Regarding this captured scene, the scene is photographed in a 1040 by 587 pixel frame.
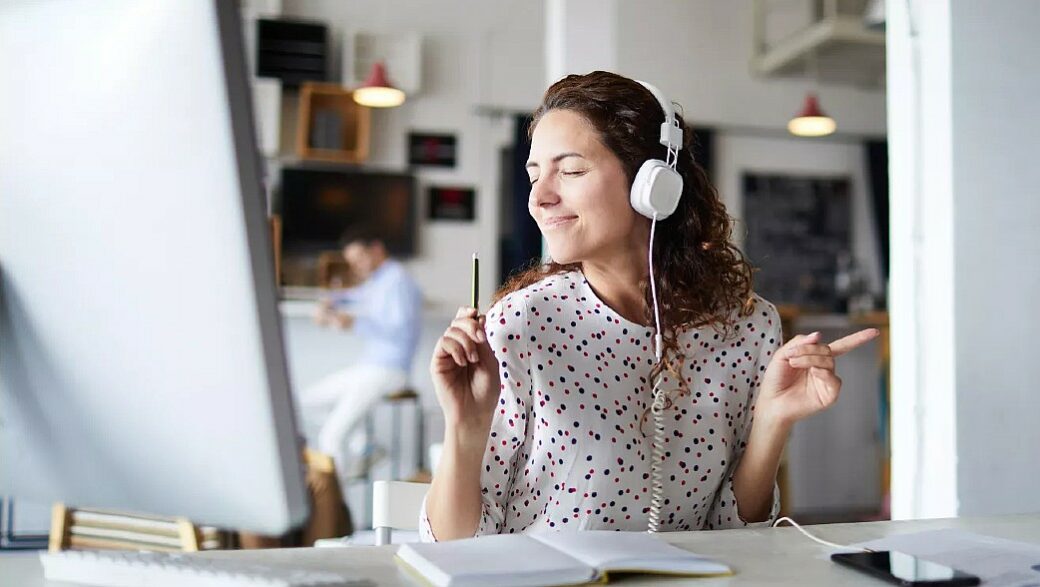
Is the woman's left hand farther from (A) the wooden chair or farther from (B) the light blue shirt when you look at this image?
(B) the light blue shirt

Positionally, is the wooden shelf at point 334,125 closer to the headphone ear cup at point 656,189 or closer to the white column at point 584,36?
the white column at point 584,36

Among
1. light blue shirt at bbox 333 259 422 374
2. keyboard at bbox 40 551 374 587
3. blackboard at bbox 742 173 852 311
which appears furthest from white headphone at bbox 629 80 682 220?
blackboard at bbox 742 173 852 311

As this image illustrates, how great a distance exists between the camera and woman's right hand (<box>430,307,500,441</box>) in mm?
1150

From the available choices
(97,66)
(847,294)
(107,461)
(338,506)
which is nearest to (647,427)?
(107,461)

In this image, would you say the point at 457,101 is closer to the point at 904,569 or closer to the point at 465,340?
the point at 465,340

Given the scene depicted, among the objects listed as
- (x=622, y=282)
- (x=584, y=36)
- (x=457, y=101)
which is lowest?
(x=622, y=282)

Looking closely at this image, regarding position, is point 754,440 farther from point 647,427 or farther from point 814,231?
point 814,231

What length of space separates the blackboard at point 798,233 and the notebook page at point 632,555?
5.71m

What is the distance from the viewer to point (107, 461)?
623mm

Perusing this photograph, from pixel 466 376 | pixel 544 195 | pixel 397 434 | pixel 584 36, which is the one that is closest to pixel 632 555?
pixel 466 376

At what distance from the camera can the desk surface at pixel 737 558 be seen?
35.5 inches

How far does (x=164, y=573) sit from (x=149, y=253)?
0.35 metres

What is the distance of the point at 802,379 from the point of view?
146 cm

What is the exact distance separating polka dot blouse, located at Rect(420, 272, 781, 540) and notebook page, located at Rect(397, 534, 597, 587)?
0.39m
